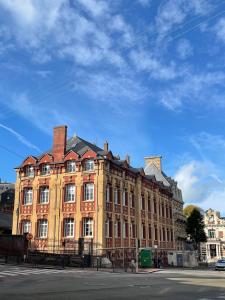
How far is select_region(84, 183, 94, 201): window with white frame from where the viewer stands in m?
44.6

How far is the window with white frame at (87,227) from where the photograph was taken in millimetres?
43562

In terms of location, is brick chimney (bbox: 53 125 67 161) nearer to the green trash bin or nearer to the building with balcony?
the green trash bin

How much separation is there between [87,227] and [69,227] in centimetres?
233

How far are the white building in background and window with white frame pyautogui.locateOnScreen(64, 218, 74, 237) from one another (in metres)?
64.8

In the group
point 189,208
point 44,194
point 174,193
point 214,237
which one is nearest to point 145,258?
point 44,194

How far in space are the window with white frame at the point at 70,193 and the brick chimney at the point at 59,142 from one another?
11.6 feet

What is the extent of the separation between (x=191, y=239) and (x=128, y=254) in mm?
29734

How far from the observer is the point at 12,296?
45.7ft

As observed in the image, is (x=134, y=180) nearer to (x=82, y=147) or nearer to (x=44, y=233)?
(x=82, y=147)

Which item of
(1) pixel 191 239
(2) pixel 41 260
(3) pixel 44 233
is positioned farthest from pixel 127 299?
(1) pixel 191 239

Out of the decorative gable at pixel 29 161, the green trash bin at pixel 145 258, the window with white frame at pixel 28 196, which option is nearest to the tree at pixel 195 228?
the green trash bin at pixel 145 258

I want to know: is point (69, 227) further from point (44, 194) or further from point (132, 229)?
point (132, 229)

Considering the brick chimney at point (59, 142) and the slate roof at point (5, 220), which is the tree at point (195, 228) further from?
the brick chimney at point (59, 142)

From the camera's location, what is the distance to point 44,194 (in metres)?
47.9
